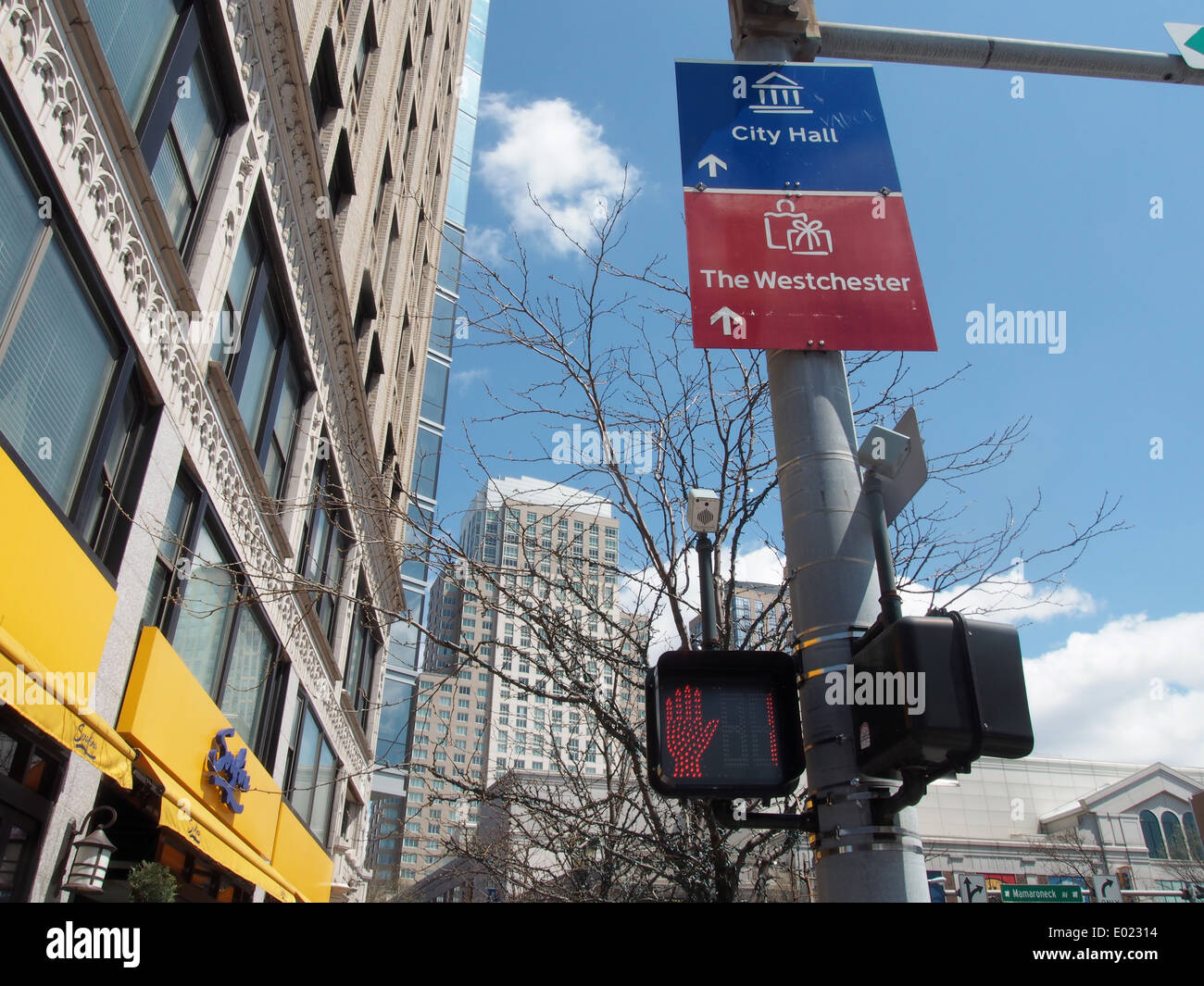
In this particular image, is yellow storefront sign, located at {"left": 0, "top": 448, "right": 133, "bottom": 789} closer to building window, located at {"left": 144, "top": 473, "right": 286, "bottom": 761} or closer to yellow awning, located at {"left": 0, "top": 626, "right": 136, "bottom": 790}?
yellow awning, located at {"left": 0, "top": 626, "right": 136, "bottom": 790}

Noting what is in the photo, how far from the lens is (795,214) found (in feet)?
14.0

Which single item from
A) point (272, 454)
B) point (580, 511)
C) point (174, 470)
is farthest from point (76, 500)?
point (272, 454)

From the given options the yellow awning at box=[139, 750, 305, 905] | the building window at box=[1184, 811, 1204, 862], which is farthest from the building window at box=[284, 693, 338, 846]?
the building window at box=[1184, 811, 1204, 862]

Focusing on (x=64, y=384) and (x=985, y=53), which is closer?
(x=985, y=53)

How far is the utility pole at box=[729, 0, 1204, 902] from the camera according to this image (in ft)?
9.18

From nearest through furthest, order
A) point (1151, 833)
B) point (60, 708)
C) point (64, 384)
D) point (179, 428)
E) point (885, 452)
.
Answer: point (885, 452)
point (60, 708)
point (64, 384)
point (179, 428)
point (1151, 833)

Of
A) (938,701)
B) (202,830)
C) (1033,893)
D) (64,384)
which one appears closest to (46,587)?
(64,384)

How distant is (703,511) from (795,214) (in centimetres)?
157

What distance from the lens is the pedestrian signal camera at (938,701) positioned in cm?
260

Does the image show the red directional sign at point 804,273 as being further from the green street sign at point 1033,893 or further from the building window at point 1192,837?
the building window at point 1192,837

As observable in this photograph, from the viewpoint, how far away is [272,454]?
46.7 ft

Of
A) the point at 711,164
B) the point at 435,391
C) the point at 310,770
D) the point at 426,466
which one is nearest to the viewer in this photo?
the point at 711,164

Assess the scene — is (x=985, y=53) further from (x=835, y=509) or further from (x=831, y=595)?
(x=831, y=595)
